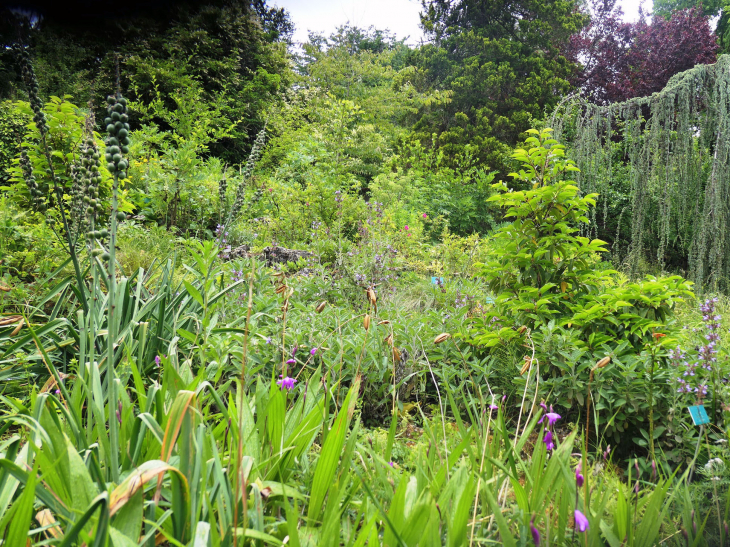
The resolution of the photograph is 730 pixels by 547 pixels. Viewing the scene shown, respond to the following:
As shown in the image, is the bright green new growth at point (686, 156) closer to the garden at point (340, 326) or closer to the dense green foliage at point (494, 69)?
the garden at point (340, 326)

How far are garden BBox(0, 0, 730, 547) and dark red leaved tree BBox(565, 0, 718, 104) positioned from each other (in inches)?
3.8

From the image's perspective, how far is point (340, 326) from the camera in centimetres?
156

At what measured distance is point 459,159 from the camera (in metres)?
11.0

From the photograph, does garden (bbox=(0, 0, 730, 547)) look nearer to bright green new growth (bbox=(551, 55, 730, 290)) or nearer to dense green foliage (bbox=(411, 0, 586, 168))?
bright green new growth (bbox=(551, 55, 730, 290))

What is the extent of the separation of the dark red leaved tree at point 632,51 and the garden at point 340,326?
0.10 metres

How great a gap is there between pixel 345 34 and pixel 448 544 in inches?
638

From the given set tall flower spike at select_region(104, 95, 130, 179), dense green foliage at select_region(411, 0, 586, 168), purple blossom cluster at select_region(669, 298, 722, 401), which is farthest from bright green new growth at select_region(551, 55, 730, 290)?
dense green foliage at select_region(411, 0, 586, 168)

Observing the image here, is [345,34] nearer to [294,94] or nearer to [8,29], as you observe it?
[294,94]

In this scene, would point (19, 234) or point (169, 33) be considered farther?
point (169, 33)

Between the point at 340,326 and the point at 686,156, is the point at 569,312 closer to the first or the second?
the point at 340,326

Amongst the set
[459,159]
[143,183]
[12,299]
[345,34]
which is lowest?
[12,299]

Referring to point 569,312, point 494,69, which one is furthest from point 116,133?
point 494,69

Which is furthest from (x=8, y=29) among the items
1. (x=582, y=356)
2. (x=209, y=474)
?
(x=582, y=356)

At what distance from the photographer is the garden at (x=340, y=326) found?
0.92m
